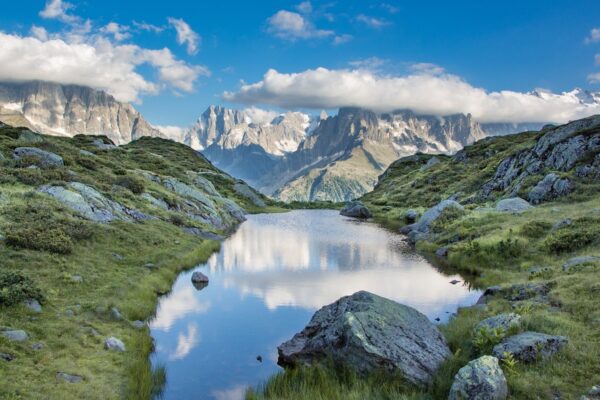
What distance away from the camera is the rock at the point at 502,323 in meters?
19.6

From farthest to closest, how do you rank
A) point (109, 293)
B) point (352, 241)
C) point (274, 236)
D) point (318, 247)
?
point (274, 236) → point (352, 241) → point (318, 247) → point (109, 293)

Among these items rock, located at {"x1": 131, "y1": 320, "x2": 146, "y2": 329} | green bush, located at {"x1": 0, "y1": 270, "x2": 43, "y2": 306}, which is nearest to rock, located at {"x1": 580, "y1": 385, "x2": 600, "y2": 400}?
rock, located at {"x1": 131, "y1": 320, "x2": 146, "y2": 329}

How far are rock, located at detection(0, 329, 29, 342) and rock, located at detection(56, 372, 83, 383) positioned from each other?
9.48 feet

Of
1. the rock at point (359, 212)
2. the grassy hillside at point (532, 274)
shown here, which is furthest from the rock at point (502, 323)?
the rock at point (359, 212)

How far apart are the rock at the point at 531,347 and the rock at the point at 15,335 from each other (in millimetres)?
19686

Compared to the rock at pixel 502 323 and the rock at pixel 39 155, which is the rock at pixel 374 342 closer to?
the rock at pixel 502 323

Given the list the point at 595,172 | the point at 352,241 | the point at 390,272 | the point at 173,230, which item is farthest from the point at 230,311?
the point at 595,172

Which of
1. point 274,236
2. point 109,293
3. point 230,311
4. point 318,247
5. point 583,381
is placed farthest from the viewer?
point 274,236

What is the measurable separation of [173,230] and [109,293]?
2713 centimetres

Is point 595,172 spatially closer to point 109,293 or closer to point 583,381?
point 583,381

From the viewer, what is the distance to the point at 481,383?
14859mm

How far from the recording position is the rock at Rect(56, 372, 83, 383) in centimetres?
1675

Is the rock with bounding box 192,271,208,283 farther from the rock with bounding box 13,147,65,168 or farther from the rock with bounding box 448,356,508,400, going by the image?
the rock with bounding box 13,147,65,168

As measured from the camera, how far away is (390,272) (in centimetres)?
4566
